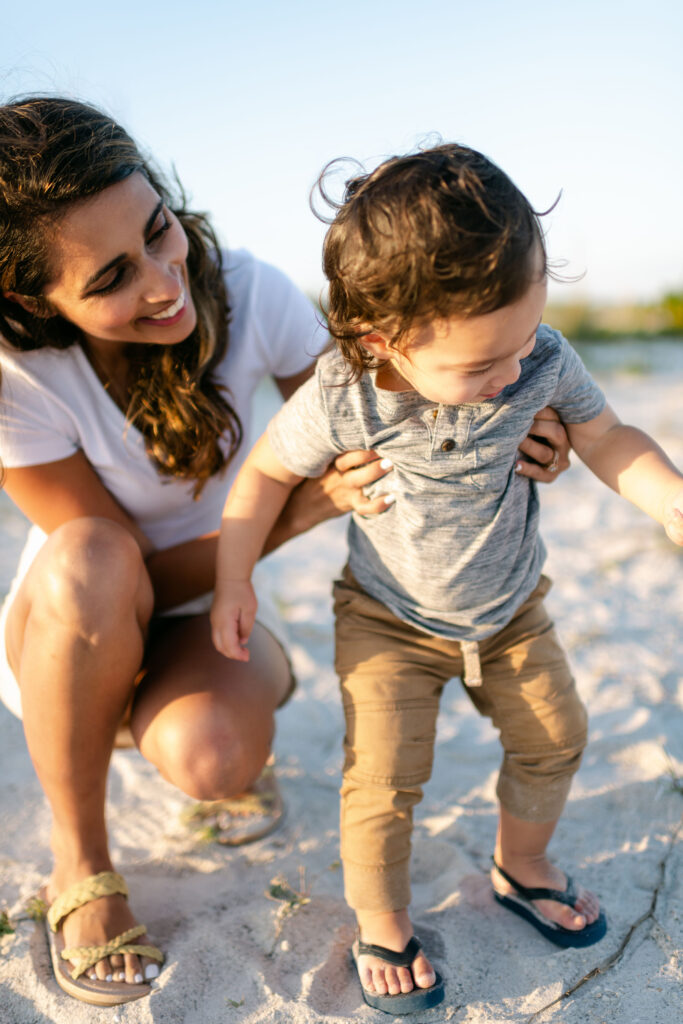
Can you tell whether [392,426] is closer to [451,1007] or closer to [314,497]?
[314,497]

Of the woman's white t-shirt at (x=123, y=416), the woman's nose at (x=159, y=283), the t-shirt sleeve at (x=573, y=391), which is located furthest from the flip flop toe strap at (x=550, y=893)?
the woman's nose at (x=159, y=283)

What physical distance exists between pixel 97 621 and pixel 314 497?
565 millimetres

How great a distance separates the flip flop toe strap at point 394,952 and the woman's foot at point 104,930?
0.42 meters

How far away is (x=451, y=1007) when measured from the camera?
1.62m

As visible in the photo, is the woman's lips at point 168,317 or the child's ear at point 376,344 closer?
the child's ear at point 376,344

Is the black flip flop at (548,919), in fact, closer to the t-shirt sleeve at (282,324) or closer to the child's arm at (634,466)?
the child's arm at (634,466)

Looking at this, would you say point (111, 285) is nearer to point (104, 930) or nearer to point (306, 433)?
point (306, 433)

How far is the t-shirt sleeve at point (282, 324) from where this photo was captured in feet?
7.20

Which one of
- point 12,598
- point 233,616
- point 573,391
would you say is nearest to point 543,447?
point 573,391

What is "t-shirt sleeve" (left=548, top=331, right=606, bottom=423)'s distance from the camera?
1656 millimetres

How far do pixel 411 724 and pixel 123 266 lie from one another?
1.12m

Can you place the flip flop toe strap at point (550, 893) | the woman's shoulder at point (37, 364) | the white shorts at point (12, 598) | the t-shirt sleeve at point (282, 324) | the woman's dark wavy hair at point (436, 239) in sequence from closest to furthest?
1. the woman's dark wavy hair at point (436, 239)
2. the flip flop toe strap at point (550, 893)
3. the woman's shoulder at point (37, 364)
4. the white shorts at point (12, 598)
5. the t-shirt sleeve at point (282, 324)

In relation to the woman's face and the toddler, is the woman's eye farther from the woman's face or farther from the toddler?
the toddler

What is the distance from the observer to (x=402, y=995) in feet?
5.36
